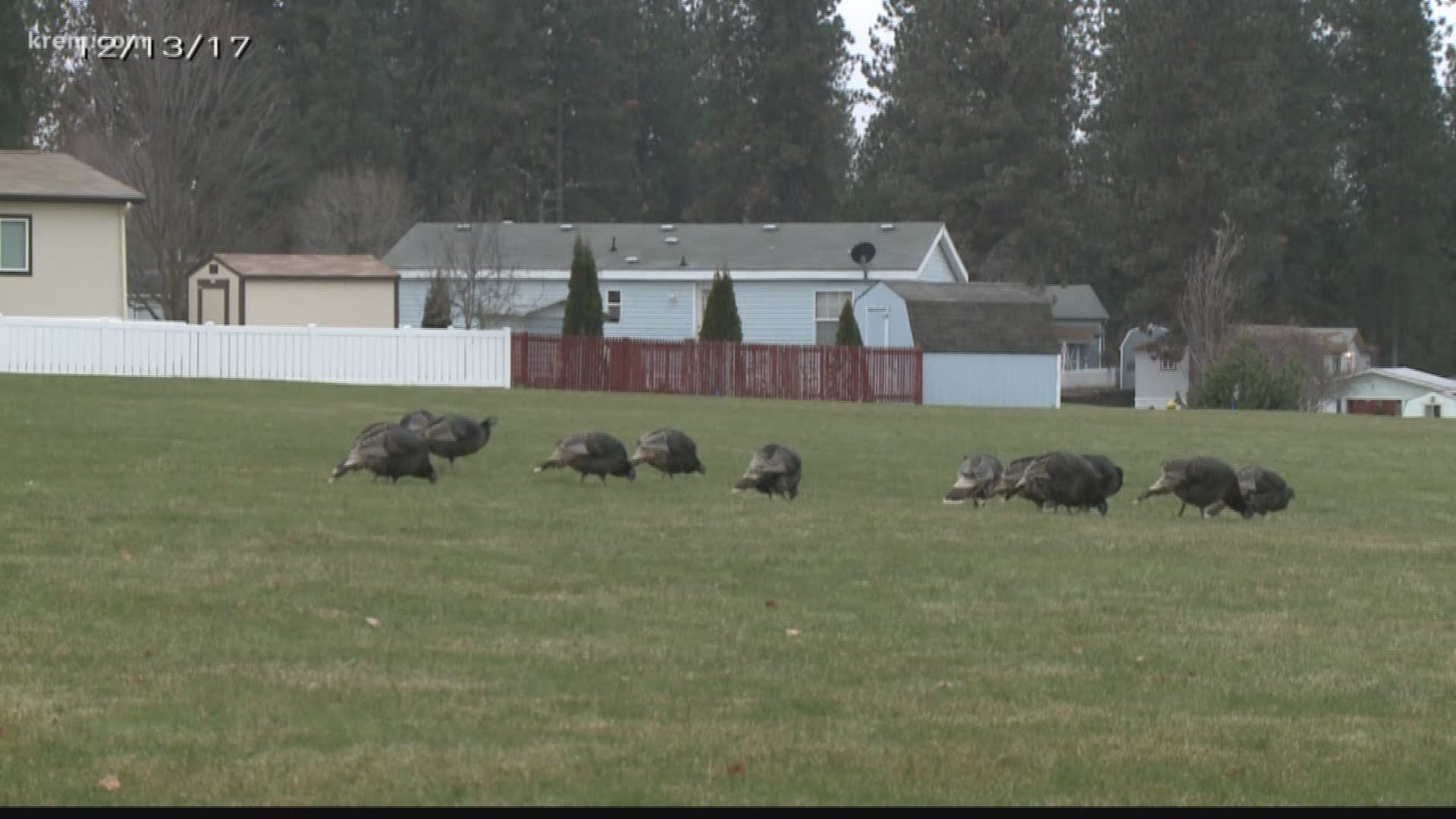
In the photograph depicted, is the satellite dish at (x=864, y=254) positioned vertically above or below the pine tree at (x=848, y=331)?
above

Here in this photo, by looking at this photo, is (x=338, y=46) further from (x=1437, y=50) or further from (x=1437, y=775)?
(x=1437, y=775)

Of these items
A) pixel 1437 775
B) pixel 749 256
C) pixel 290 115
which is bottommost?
pixel 1437 775

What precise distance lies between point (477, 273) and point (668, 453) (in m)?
44.6

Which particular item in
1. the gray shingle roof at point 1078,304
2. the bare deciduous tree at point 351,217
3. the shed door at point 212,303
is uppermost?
the bare deciduous tree at point 351,217

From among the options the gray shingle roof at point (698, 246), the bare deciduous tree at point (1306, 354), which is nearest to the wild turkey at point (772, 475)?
the gray shingle roof at point (698, 246)

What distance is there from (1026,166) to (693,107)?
22235mm

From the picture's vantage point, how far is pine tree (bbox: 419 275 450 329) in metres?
56.2

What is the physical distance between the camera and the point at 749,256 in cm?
6388

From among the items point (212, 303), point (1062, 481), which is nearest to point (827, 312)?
point (212, 303)

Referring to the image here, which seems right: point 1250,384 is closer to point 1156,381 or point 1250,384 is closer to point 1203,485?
point 1156,381

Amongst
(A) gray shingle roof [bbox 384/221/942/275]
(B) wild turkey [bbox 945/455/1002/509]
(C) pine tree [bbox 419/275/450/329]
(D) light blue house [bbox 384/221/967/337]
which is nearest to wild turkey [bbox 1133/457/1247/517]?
(B) wild turkey [bbox 945/455/1002/509]

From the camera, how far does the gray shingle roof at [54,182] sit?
143 feet

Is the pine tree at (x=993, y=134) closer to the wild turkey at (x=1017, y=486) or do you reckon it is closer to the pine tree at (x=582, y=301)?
the pine tree at (x=582, y=301)

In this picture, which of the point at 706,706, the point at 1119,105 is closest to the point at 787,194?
the point at 1119,105
